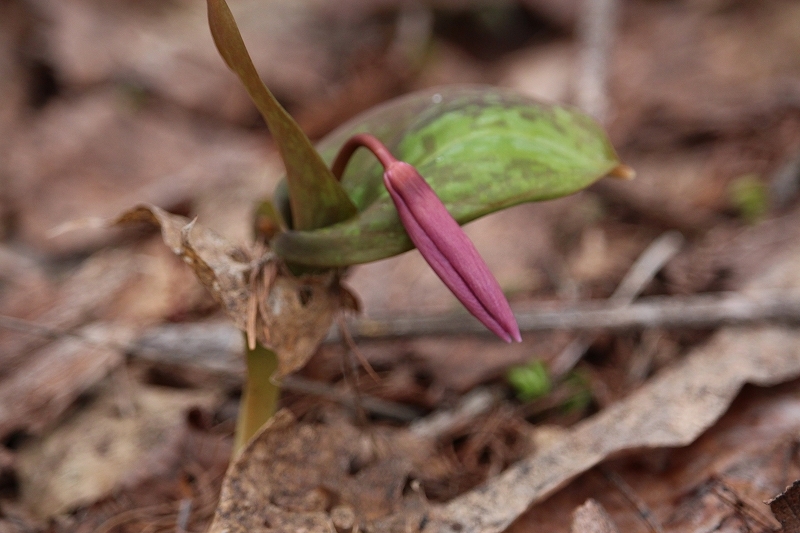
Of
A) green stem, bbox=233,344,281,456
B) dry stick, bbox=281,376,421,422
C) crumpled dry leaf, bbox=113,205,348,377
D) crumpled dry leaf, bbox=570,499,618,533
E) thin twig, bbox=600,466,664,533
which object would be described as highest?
crumpled dry leaf, bbox=113,205,348,377

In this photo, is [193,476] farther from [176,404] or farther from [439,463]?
[439,463]

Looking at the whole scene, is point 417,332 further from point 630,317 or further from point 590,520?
point 590,520

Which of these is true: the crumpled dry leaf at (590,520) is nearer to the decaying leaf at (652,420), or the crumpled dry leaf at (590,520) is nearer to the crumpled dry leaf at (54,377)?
the decaying leaf at (652,420)

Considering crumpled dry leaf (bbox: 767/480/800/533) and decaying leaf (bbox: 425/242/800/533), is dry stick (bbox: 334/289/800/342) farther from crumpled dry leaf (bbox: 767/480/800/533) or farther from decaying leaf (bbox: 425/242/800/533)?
crumpled dry leaf (bbox: 767/480/800/533)

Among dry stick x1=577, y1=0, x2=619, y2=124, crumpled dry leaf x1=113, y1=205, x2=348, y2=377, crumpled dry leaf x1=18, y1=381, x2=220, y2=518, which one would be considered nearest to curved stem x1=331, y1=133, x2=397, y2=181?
crumpled dry leaf x1=113, y1=205, x2=348, y2=377

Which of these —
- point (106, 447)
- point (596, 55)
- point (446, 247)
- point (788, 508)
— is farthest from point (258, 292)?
point (596, 55)

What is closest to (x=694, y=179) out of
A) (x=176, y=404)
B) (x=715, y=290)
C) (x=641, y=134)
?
(x=641, y=134)
